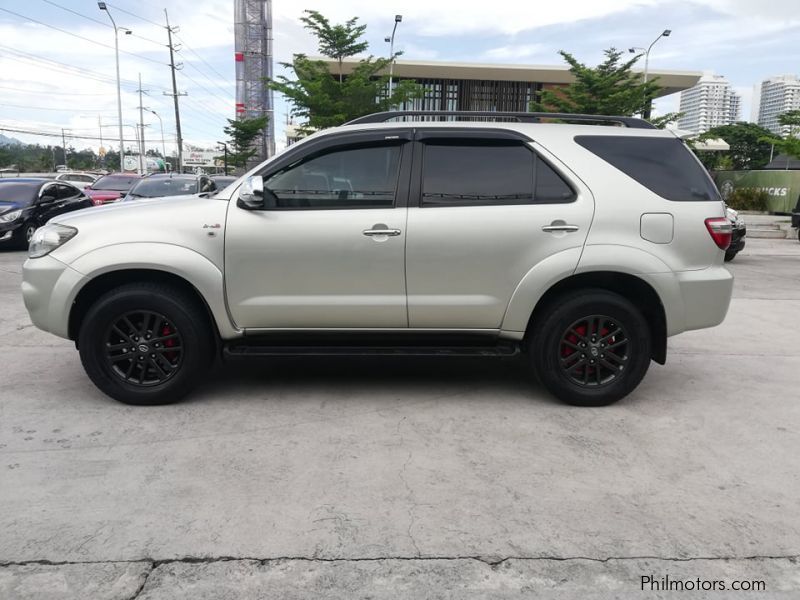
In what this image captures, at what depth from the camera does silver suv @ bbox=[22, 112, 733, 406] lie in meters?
4.36

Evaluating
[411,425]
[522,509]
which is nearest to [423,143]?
[411,425]

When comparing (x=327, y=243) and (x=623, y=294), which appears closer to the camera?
(x=327, y=243)

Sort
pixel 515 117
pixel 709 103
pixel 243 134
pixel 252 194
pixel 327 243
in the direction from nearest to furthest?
1. pixel 252 194
2. pixel 327 243
3. pixel 515 117
4. pixel 243 134
5. pixel 709 103

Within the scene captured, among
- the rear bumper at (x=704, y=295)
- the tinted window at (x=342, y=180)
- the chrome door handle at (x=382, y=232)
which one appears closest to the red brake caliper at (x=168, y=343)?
the tinted window at (x=342, y=180)

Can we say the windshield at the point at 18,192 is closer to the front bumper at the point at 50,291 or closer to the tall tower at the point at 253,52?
the front bumper at the point at 50,291

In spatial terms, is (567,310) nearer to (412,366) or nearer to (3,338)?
(412,366)

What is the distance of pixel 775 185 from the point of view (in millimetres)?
25234

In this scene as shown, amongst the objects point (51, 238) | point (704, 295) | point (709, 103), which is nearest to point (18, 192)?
point (51, 238)

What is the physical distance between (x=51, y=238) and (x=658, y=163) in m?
4.21

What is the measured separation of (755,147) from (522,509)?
3312 inches

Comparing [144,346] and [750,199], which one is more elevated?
[750,199]

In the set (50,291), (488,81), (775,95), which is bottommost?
(50,291)

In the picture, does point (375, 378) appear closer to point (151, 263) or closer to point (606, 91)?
point (151, 263)

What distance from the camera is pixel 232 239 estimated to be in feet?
14.3
